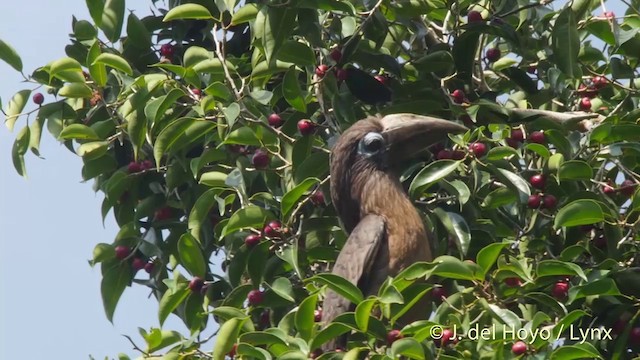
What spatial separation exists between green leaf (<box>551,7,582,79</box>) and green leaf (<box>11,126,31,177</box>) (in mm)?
2042

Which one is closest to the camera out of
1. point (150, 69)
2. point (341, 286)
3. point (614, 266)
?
point (341, 286)

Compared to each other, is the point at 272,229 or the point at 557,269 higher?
the point at 272,229

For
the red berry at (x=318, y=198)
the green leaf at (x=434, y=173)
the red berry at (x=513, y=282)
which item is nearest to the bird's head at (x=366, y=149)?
the red berry at (x=318, y=198)

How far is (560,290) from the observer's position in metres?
4.64

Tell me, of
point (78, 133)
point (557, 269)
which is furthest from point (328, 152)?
point (557, 269)

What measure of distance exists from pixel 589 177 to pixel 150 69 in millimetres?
1936

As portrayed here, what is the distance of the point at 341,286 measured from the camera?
4176 millimetres

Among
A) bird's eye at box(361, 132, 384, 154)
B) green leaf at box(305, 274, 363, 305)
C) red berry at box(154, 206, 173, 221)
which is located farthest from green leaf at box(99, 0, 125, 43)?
green leaf at box(305, 274, 363, 305)

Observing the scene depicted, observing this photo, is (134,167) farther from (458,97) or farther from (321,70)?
(458,97)

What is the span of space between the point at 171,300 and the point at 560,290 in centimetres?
136

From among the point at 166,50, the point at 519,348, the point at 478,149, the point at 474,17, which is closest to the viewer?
the point at 519,348

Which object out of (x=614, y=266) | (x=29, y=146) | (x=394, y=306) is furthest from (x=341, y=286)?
(x=29, y=146)

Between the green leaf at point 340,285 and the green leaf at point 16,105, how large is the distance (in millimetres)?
1929

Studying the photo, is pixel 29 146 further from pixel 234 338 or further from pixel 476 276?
pixel 476 276
